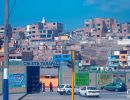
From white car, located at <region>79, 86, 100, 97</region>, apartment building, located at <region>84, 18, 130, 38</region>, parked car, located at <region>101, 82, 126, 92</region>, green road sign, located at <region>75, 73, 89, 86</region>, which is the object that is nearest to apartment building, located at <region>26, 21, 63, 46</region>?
apartment building, located at <region>84, 18, 130, 38</region>

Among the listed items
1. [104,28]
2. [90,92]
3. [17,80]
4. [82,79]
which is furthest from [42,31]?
[90,92]

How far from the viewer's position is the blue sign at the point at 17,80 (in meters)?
45.3

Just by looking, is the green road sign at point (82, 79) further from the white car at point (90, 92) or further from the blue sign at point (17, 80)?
the white car at point (90, 92)

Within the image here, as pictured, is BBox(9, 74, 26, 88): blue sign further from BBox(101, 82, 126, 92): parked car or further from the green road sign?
BBox(101, 82, 126, 92): parked car

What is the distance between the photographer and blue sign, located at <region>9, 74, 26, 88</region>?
4528 centimetres

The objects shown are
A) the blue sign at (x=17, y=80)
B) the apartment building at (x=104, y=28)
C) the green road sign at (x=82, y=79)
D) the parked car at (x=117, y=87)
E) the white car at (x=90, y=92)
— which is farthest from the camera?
the apartment building at (x=104, y=28)

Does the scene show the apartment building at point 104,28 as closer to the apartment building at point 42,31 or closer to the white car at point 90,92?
the apartment building at point 42,31

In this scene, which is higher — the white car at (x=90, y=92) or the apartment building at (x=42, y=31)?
the apartment building at (x=42, y=31)

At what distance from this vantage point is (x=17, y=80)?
150 ft

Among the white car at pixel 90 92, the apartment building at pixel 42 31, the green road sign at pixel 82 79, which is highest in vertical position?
the apartment building at pixel 42 31

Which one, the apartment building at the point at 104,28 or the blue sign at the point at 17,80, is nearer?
the blue sign at the point at 17,80

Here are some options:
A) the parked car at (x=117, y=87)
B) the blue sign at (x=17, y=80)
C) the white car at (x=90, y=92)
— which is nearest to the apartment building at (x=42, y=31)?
the parked car at (x=117, y=87)

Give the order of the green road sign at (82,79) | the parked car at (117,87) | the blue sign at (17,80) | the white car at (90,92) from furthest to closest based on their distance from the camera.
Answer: the green road sign at (82,79) < the parked car at (117,87) < the blue sign at (17,80) < the white car at (90,92)

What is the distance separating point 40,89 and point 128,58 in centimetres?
5938
